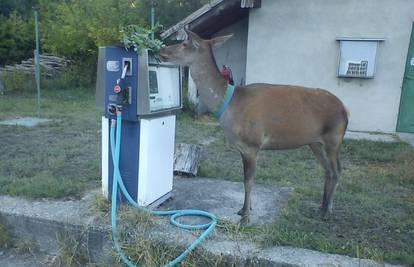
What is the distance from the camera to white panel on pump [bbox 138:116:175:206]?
3637 mm

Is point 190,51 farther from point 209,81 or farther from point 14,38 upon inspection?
point 14,38

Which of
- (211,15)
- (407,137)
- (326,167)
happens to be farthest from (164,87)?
(407,137)

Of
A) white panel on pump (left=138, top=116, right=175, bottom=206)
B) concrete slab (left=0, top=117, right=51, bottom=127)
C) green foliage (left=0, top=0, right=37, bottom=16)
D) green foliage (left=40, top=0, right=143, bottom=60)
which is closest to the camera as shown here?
white panel on pump (left=138, top=116, right=175, bottom=206)

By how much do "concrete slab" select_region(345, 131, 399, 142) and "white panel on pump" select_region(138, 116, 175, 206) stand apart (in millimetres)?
5386

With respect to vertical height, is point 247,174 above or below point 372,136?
above

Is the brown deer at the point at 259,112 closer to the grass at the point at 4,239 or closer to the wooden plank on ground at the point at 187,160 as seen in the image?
the wooden plank on ground at the point at 187,160

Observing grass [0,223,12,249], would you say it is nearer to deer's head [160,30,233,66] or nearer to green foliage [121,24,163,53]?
green foliage [121,24,163,53]

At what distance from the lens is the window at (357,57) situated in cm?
883

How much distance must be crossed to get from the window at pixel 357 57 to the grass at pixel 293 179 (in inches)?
76.0

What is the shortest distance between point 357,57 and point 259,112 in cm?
621

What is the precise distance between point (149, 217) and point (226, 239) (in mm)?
714

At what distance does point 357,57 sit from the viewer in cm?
892

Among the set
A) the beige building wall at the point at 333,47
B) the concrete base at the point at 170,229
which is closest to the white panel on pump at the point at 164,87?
the concrete base at the point at 170,229

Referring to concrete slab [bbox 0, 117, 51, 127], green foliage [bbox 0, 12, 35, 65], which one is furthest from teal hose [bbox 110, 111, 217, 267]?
green foliage [bbox 0, 12, 35, 65]
